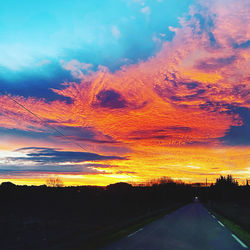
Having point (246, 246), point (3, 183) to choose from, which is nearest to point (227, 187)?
point (3, 183)

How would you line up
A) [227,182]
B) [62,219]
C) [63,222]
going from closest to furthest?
[63,222] < [62,219] < [227,182]

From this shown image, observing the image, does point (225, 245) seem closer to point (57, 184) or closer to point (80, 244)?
point (80, 244)

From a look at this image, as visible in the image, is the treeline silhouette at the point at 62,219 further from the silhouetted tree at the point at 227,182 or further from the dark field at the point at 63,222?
the silhouetted tree at the point at 227,182

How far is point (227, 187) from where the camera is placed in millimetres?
170125

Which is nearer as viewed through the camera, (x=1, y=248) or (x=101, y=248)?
(x=101, y=248)

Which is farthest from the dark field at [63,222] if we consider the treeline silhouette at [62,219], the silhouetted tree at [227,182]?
the silhouetted tree at [227,182]

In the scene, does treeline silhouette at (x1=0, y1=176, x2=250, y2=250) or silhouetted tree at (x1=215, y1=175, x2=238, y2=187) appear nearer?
treeline silhouette at (x1=0, y1=176, x2=250, y2=250)

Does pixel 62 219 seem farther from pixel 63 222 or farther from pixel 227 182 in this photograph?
pixel 227 182

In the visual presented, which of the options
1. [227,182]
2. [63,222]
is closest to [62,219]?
[63,222]

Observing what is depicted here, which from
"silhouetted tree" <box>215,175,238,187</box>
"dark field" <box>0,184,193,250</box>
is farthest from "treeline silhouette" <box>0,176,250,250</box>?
"silhouetted tree" <box>215,175,238,187</box>

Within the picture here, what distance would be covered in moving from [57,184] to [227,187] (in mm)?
104855

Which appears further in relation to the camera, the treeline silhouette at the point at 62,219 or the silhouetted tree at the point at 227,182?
the silhouetted tree at the point at 227,182

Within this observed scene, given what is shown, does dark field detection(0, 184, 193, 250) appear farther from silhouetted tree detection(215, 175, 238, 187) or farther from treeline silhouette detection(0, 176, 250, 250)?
silhouetted tree detection(215, 175, 238, 187)

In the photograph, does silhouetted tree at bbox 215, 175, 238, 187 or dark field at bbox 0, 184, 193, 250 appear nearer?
dark field at bbox 0, 184, 193, 250
